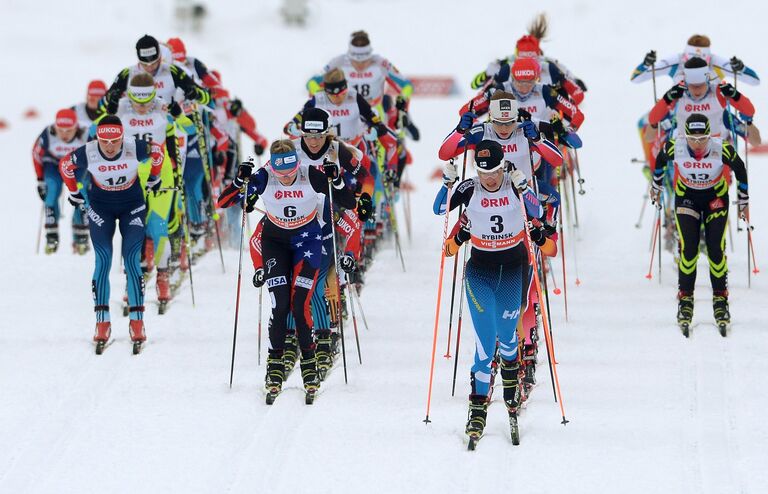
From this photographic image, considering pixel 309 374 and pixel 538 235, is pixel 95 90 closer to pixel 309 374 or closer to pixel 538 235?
pixel 309 374

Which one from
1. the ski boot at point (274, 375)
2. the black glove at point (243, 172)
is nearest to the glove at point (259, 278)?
the ski boot at point (274, 375)

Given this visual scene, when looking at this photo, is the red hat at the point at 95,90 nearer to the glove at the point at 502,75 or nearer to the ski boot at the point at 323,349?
the glove at the point at 502,75

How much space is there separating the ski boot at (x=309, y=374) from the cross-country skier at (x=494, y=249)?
4.68 ft

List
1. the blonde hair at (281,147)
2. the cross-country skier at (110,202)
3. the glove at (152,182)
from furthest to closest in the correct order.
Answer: the glove at (152,182), the cross-country skier at (110,202), the blonde hair at (281,147)

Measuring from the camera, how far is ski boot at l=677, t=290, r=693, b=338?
1111 cm

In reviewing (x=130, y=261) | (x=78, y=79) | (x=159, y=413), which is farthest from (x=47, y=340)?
(x=78, y=79)

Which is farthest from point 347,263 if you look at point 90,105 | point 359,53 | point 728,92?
point 90,105

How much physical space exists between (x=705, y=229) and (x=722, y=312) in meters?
0.71

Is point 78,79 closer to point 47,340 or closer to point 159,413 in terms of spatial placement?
point 47,340

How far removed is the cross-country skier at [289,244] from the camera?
9766mm

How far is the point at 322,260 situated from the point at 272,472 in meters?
1.95

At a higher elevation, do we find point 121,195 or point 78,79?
point 78,79

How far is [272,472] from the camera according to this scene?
874 cm

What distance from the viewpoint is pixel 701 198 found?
35.8ft
